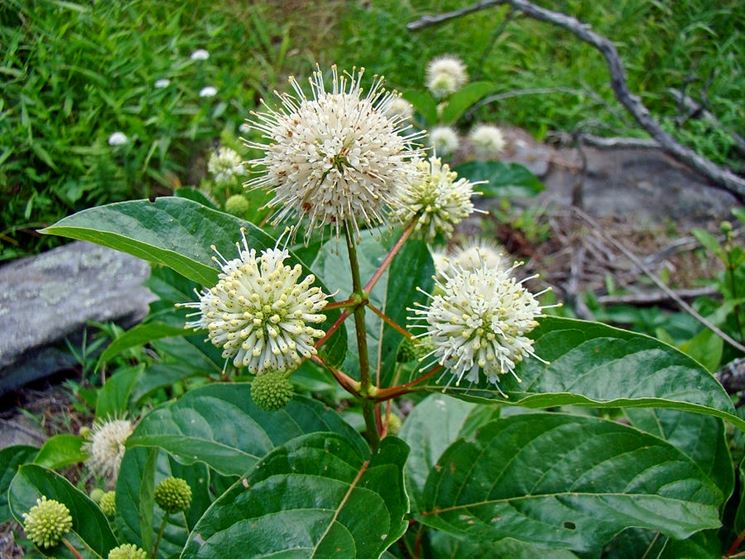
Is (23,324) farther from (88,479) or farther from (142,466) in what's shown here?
(142,466)

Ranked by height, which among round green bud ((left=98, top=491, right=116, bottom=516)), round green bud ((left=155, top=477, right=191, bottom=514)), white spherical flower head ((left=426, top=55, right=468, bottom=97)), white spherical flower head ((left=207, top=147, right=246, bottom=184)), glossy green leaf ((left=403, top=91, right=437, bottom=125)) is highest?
white spherical flower head ((left=426, top=55, right=468, bottom=97))

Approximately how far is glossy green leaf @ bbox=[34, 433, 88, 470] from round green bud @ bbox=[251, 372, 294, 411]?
39.0 inches

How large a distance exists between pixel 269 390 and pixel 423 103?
7.12ft

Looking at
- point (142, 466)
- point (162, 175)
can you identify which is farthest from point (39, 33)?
point (142, 466)

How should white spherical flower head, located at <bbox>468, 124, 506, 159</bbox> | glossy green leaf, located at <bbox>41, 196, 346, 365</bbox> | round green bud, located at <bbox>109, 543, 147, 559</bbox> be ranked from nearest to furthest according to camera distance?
glossy green leaf, located at <bbox>41, 196, 346, 365</bbox>, round green bud, located at <bbox>109, 543, 147, 559</bbox>, white spherical flower head, located at <bbox>468, 124, 506, 159</bbox>

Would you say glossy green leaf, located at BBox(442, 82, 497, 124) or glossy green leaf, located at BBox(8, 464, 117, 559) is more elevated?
glossy green leaf, located at BBox(442, 82, 497, 124)

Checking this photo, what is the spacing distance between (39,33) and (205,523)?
148 inches

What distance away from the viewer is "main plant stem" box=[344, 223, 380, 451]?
5.20 feet

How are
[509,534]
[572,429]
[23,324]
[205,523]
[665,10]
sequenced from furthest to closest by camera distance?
[665,10] < [23,324] < [572,429] < [509,534] < [205,523]

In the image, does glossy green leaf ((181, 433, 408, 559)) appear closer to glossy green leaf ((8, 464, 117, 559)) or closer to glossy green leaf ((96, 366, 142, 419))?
glossy green leaf ((8, 464, 117, 559))

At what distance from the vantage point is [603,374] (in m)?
1.60

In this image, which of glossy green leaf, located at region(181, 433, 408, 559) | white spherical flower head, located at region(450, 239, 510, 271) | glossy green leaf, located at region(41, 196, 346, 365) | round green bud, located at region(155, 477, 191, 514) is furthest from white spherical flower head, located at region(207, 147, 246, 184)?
glossy green leaf, located at region(181, 433, 408, 559)

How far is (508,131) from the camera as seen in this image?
536cm

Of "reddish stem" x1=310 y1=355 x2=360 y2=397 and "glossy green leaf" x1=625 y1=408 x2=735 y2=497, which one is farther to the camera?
"glossy green leaf" x1=625 y1=408 x2=735 y2=497
